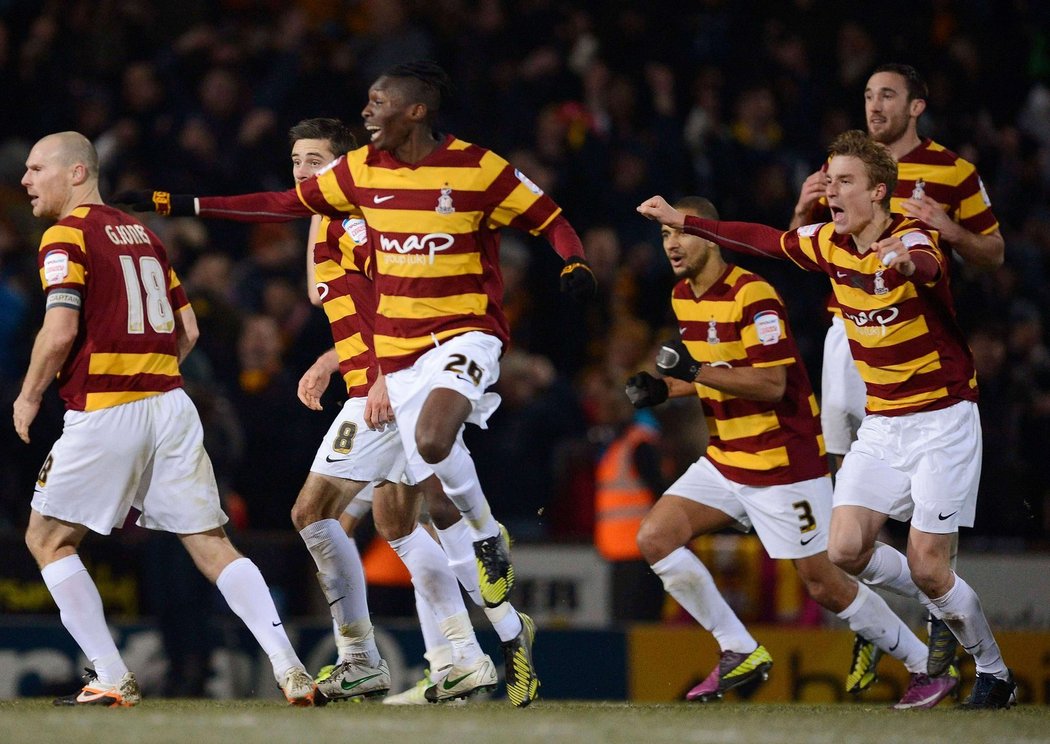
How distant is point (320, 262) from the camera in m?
7.67

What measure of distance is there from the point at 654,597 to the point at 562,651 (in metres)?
0.67

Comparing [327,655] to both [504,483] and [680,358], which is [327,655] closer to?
[504,483]

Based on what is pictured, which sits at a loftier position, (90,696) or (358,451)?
(358,451)

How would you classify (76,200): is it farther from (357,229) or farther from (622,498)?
(622,498)

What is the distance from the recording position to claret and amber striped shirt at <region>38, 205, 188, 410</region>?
6.73 m

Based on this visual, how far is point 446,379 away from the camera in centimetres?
655

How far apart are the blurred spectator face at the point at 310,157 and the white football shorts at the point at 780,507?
2281 millimetres

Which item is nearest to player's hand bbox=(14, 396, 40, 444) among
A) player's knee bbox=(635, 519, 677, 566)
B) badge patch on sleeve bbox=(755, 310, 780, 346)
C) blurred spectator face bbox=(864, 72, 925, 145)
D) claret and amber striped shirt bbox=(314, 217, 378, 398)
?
claret and amber striped shirt bbox=(314, 217, 378, 398)

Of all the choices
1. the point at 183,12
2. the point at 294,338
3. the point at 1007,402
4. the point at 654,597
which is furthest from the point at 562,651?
the point at 183,12

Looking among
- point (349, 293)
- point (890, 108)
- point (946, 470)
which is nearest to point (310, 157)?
point (349, 293)

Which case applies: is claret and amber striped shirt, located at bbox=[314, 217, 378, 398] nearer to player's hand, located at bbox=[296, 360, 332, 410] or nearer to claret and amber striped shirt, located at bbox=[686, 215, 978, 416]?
player's hand, located at bbox=[296, 360, 332, 410]

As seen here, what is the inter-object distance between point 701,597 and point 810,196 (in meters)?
1.96

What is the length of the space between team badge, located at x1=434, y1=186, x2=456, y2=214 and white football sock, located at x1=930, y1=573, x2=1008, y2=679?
259cm

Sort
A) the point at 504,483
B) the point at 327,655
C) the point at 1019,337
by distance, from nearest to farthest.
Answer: the point at 327,655
the point at 504,483
the point at 1019,337
